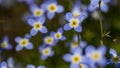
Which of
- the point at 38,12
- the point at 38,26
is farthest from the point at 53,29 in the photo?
the point at 38,26

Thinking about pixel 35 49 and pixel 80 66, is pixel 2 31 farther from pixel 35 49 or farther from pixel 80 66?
pixel 80 66

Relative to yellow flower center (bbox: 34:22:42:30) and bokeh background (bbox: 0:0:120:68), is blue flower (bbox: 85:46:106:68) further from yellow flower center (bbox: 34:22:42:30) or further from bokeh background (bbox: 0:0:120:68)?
yellow flower center (bbox: 34:22:42:30)

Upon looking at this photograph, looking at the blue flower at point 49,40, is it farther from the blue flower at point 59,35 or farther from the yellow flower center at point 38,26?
the yellow flower center at point 38,26

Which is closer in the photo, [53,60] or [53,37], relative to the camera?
[53,37]

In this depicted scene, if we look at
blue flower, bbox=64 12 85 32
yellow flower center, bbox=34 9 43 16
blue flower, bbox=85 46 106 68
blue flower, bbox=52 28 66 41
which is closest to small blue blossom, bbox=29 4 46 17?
yellow flower center, bbox=34 9 43 16

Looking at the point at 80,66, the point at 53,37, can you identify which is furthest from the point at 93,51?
the point at 53,37

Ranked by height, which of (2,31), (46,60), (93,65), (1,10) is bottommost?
(93,65)
